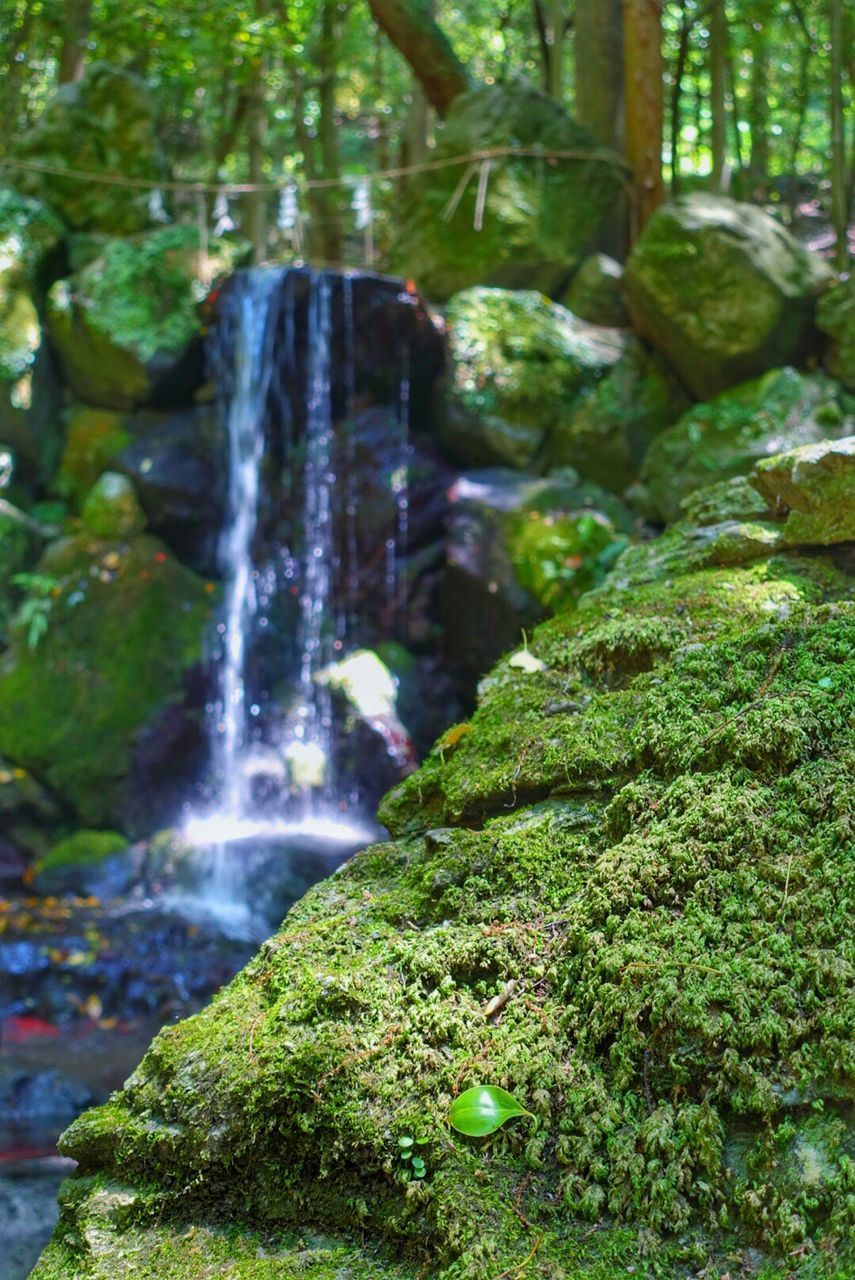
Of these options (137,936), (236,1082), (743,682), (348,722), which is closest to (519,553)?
(348,722)

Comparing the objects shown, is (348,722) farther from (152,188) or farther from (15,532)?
(152,188)

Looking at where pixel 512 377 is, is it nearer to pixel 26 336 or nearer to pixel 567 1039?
pixel 26 336

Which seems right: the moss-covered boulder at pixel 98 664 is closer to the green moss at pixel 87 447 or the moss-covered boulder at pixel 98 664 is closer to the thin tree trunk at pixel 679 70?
the green moss at pixel 87 447

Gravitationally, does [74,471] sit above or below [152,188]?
below

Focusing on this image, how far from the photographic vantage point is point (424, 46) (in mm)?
10727

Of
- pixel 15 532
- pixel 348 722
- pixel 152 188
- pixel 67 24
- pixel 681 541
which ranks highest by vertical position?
pixel 67 24

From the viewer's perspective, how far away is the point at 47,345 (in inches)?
379

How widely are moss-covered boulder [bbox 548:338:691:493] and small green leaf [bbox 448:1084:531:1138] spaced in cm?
731

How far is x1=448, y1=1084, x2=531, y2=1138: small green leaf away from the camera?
59.7 inches

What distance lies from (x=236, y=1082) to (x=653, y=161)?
10024 millimetres

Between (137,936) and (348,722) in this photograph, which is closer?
(137,936)

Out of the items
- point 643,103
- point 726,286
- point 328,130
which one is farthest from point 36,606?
point 328,130

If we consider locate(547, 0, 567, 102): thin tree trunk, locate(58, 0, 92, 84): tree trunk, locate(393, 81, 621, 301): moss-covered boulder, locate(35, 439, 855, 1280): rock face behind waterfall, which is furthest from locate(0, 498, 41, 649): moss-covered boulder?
locate(547, 0, 567, 102): thin tree trunk

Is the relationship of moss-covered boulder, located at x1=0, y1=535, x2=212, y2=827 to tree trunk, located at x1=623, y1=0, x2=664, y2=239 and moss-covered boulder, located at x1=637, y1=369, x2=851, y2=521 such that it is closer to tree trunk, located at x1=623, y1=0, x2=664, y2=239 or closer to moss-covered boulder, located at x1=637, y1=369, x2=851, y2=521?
moss-covered boulder, located at x1=637, y1=369, x2=851, y2=521
